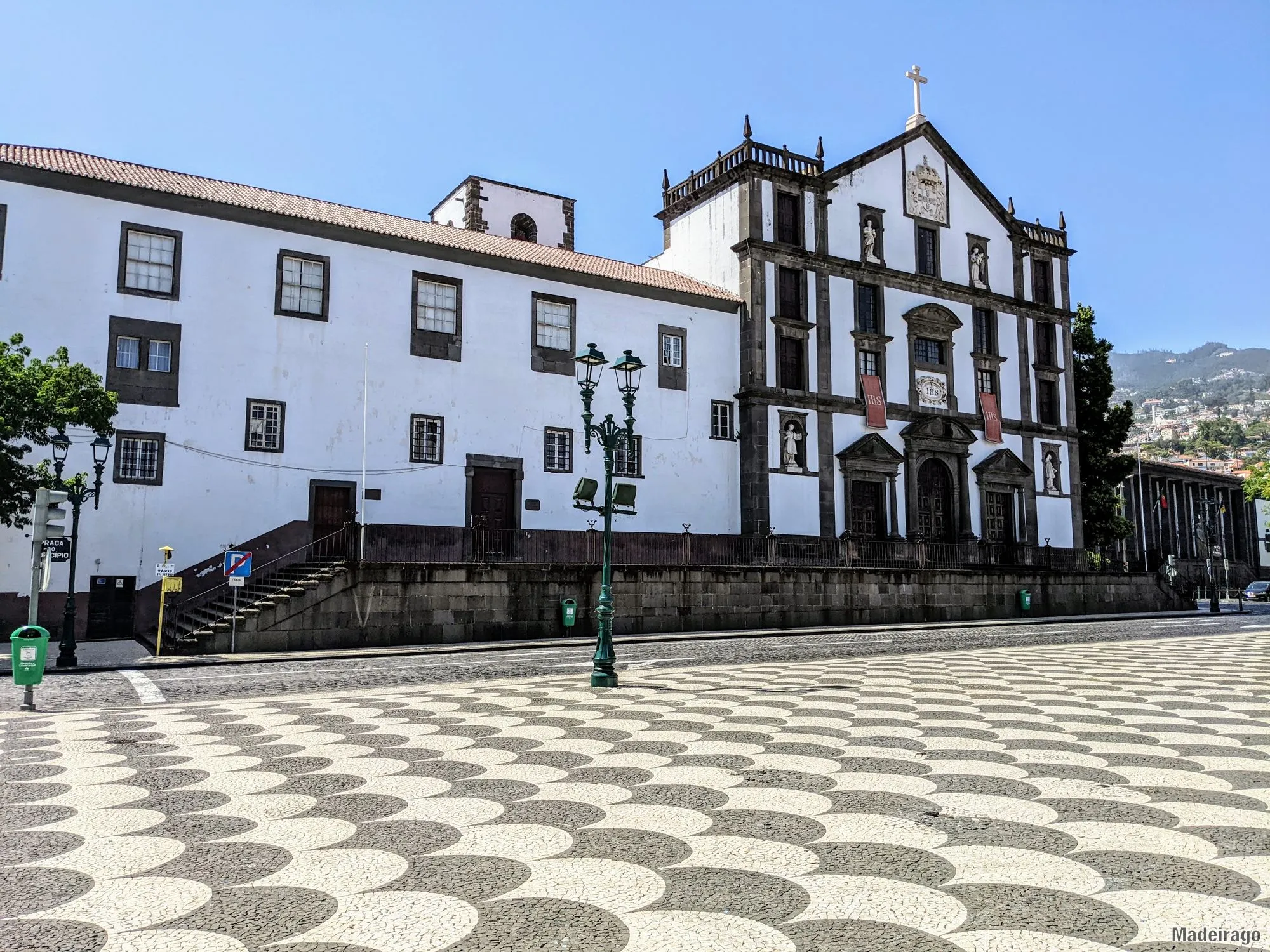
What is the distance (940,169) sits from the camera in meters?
40.8

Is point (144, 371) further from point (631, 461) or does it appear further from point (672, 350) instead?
point (672, 350)

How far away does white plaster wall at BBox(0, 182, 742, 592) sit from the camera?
23.9 m

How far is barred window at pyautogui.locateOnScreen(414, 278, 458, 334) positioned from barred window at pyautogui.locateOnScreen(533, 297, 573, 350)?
8.76 ft

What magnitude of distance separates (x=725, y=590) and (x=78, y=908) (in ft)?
82.2

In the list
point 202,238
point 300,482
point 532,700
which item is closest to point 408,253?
point 202,238

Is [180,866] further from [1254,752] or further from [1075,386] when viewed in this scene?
A: [1075,386]

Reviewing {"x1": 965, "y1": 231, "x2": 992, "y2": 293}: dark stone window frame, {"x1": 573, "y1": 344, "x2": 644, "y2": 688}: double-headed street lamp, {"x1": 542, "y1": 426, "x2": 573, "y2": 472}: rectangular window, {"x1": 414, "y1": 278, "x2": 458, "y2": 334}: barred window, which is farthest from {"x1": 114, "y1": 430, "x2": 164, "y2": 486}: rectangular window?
{"x1": 965, "y1": 231, "x2": 992, "y2": 293}: dark stone window frame

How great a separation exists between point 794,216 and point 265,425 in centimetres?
2100

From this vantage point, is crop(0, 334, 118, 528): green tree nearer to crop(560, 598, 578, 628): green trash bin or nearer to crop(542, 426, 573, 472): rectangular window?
crop(560, 598, 578, 628): green trash bin

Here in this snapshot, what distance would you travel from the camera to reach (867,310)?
37.9 meters

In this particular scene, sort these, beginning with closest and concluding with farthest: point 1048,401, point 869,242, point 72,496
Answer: point 72,496 → point 869,242 → point 1048,401

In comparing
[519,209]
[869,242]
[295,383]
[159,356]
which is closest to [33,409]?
[159,356]

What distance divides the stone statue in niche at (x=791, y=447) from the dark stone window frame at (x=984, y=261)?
11.8 metres

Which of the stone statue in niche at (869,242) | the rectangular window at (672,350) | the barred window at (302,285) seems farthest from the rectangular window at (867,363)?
the barred window at (302,285)
